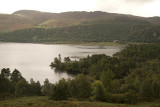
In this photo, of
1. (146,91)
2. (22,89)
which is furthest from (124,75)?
(22,89)

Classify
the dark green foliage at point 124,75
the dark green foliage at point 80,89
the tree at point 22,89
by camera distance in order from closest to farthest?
the dark green foliage at point 124,75 → the dark green foliage at point 80,89 → the tree at point 22,89

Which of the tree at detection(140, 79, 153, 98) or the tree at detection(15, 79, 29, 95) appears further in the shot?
the tree at detection(15, 79, 29, 95)

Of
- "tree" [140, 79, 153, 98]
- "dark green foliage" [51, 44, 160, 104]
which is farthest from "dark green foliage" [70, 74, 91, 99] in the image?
"tree" [140, 79, 153, 98]

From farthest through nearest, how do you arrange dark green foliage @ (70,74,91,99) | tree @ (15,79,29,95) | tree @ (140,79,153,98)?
tree @ (15,79,29,95) → dark green foliage @ (70,74,91,99) → tree @ (140,79,153,98)

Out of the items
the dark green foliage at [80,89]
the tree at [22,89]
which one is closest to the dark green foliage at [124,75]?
the dark green foliage at [80,89]

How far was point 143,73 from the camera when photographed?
76.3 m

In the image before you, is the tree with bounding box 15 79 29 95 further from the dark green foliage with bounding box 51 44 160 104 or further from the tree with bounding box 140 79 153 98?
the tree with bounding box 140 79 153 98

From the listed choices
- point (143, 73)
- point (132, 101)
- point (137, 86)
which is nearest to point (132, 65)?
point (143, 73)

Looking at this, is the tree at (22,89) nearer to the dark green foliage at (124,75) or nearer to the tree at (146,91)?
the dark green foliage at (124,75)

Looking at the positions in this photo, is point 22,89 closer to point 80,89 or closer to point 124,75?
point 80,89

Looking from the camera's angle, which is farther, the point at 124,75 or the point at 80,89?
the point at 124,75

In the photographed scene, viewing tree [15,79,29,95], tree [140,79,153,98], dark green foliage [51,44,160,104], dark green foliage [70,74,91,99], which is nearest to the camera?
dark green foliage [51,44,160,104]

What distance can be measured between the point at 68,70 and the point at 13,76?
148 feet

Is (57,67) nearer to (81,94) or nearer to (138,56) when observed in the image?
(138,56)
